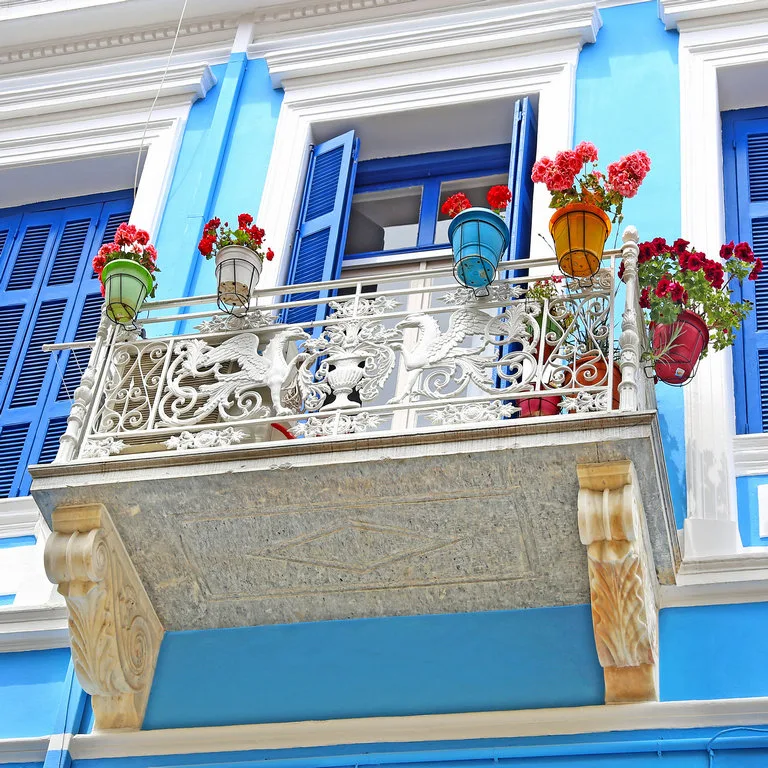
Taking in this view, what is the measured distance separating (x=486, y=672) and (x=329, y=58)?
433 cm

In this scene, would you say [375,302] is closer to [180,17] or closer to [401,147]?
[401,147]

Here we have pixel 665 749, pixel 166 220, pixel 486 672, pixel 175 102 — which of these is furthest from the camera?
pixel 175 102

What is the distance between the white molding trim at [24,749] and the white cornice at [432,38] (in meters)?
4.38

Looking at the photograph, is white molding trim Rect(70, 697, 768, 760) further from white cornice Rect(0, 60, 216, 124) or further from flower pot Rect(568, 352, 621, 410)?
white cornice Rect(0, 60, 216, 124)

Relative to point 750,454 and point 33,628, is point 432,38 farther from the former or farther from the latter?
point 33,628

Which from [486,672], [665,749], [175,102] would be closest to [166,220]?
[175,102]

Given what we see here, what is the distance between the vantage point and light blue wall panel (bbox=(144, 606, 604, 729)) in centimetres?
634

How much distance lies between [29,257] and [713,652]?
198 inches

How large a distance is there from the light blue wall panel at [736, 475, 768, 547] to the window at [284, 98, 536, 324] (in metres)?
2.02

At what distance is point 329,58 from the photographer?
9203 millimetres

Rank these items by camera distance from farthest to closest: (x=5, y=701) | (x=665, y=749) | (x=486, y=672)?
1. (x=5, y=701)
2. (x=486, y=672)
3. (x=665, y=749)

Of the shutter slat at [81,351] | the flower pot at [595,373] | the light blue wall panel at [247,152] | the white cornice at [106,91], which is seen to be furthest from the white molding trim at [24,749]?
the white cornice at [106,91]

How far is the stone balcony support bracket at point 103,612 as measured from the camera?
6.38 metres

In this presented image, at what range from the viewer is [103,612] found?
255 inches
